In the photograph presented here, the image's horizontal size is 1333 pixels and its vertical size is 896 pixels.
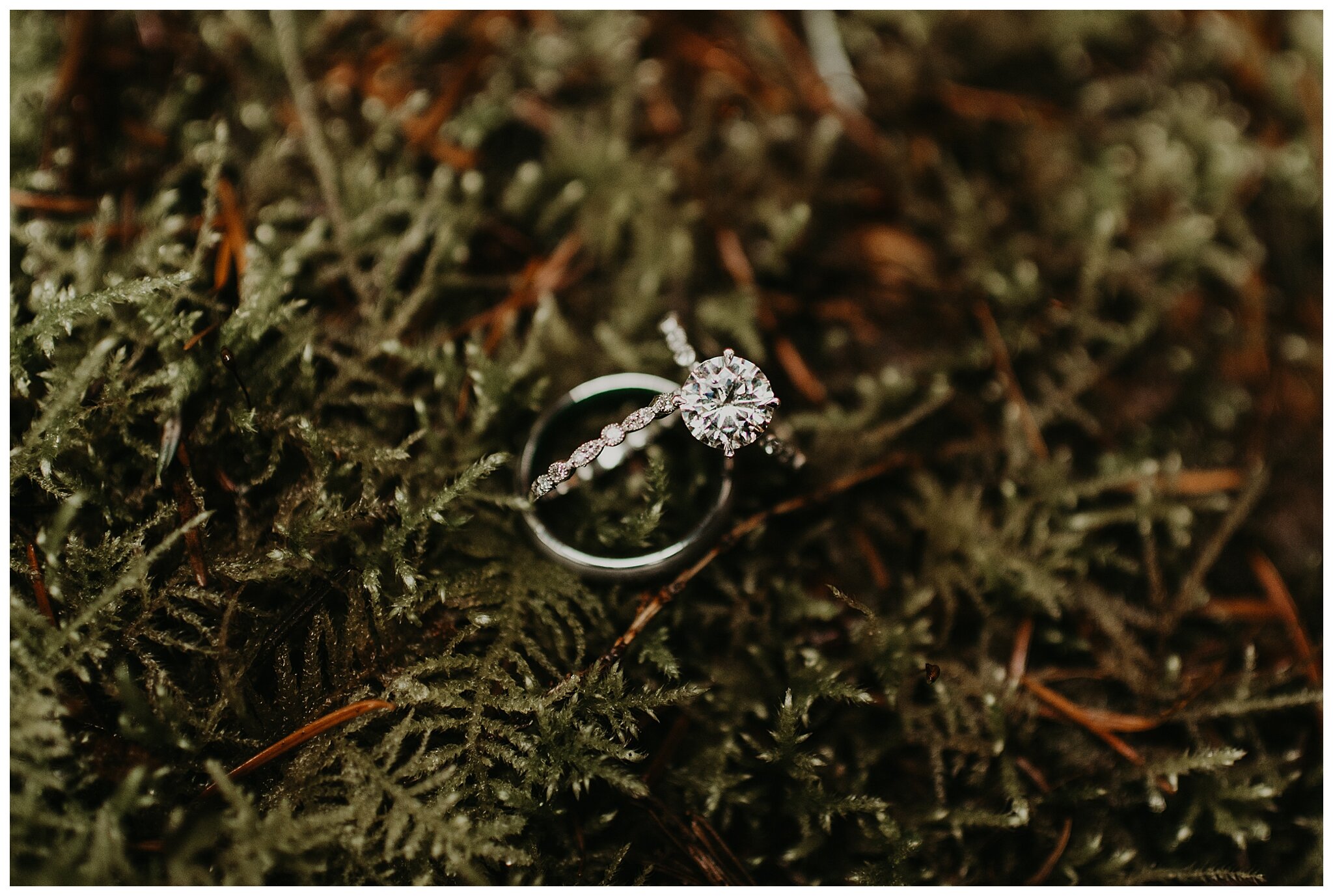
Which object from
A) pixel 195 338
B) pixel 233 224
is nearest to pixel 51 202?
pixel 233 224

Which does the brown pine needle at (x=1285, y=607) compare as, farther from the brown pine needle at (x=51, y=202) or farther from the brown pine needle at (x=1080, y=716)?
the brown pine needle at (x=51, y=202)

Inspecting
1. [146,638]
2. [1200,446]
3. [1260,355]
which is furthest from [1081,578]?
[146,638]

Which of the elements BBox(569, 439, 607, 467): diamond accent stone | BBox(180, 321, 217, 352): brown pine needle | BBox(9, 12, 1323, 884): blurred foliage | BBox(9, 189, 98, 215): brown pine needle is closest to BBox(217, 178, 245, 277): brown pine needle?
BBox(9, 12, 1323, 884): blurred foliage

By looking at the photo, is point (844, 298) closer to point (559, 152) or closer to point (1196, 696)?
point (559, 152)

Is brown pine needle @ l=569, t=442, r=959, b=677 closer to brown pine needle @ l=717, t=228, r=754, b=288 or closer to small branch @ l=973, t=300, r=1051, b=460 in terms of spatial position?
small branch @ l=973, t=300, r=1051, b=460

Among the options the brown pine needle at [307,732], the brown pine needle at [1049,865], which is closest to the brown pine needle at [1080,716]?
the brown pine needle at [1049,865]

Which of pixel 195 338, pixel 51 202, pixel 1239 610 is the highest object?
pixel 51 202

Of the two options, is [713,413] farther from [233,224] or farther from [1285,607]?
[1285,607]
